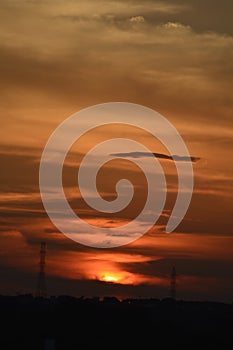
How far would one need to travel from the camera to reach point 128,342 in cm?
7138

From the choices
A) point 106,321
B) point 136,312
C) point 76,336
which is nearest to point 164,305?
point 136,312

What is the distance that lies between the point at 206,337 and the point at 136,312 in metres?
14.6

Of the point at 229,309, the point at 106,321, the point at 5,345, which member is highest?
the point at 229,309

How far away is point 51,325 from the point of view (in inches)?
3012

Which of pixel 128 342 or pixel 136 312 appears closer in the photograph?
pixel 128 342

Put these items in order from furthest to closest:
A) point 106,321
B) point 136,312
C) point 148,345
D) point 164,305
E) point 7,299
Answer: point 164,305, point 7,299, point 136,312, point 106,321, point 148,345

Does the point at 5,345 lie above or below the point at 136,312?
below

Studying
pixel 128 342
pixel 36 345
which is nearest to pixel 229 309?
pixel 128 342

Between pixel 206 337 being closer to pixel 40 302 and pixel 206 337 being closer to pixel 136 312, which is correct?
pixel 136 312

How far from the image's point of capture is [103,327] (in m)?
79.1

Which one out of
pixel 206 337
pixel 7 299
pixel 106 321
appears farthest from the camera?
pixel 7 299

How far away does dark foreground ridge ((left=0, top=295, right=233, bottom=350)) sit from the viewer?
68750 mm

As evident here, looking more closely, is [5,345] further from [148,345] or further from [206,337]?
[206,337]

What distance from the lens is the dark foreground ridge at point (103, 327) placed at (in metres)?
68.8
